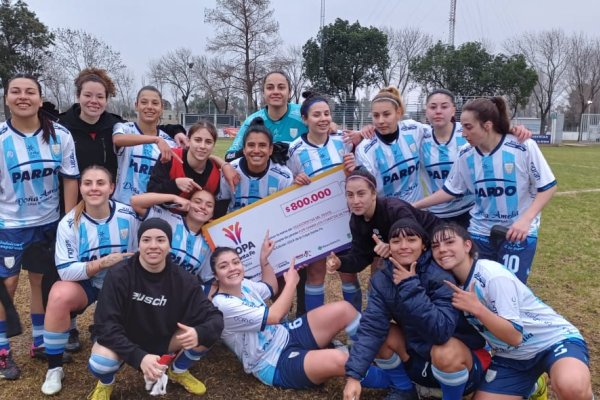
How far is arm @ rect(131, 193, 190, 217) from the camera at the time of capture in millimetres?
3805

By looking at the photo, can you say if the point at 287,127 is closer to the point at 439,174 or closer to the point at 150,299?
the point at 439,174

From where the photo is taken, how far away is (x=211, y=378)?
3770 millimetres

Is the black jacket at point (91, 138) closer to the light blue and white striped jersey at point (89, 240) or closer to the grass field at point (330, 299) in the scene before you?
the light blue and white striped jersey at point (89, 240)

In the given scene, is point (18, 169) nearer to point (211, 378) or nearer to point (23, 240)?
point (23, 240)

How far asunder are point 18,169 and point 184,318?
1762 mm

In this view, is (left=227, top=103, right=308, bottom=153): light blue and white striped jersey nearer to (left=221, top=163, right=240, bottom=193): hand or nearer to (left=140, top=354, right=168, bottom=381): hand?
(left=221, top=163, right=240, bottom=193): hand

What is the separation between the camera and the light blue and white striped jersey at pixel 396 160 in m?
4.44

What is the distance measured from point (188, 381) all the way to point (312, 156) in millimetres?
2168

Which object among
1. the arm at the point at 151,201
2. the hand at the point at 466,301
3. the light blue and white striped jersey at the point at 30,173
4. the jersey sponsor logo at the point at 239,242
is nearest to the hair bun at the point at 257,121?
the jersey sponsor logo at the point at 239,242

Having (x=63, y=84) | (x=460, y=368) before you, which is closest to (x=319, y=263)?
(x=460, y=368)

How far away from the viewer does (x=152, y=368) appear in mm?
2943

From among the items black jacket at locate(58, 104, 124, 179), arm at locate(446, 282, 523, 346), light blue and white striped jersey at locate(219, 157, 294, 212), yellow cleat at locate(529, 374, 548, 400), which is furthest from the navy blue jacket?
black jacket at locate(58, 104, 124, 179)

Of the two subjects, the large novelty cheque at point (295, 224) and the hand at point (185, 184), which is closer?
the hand at point (185, 184)

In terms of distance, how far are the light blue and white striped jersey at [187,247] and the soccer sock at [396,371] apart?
A: 1566 mm
